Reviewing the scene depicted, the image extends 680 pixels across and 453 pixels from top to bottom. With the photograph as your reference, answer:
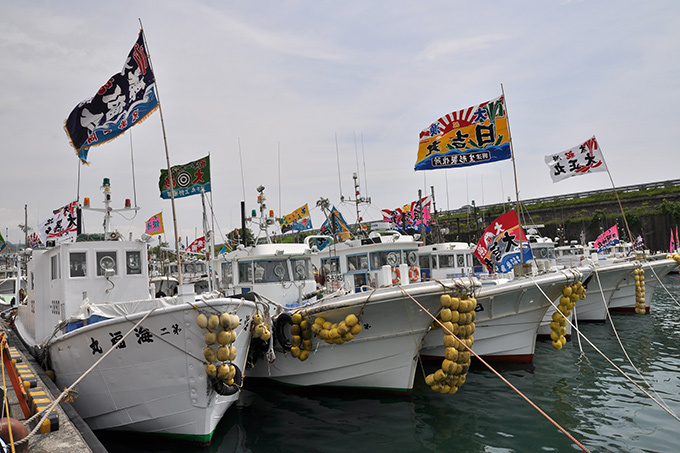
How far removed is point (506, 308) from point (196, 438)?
875 cm

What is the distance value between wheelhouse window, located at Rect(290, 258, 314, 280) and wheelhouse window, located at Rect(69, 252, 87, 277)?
5.65 meters

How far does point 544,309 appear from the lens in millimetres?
13516

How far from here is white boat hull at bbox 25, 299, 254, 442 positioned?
7.87 m

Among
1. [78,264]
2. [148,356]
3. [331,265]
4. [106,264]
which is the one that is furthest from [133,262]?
[331,265]

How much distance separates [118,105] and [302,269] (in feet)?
22.3

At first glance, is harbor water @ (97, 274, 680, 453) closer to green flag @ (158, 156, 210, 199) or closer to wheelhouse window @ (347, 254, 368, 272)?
wheelhouse window @ (347, 254, 368, 272)

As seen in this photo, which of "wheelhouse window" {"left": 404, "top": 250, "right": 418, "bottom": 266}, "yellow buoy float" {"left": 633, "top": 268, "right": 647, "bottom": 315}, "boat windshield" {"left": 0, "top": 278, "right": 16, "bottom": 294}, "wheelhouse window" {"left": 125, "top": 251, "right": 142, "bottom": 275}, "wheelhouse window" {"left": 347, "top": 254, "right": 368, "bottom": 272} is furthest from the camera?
"boat windshield" {"left": 0, "top": 278, "right": 16, "bottom": 294}

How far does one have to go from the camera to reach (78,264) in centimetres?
972

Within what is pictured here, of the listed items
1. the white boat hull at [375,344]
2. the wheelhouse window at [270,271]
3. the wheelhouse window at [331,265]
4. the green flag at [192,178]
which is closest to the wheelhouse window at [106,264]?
the green flag at [192,178]

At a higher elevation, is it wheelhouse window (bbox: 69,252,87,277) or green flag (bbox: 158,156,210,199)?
green flag (bbox: 158,156,210,199)

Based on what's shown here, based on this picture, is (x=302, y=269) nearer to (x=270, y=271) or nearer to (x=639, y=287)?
(x=270, y=271)

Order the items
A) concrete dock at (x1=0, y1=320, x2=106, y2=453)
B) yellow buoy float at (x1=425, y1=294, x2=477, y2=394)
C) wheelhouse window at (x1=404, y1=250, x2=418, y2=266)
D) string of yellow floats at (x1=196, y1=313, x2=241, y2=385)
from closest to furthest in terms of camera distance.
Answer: concrete dock at (x1=0, y1=320, x2=106, y2=453), string of yellow floats at (x1=196, y1=313, x2=241, y2=385), yellow buoy float at (x1=425, y1=294, x2=477, y2=394), wheelhouse window at (x1=404, y1=250, x2=418, y2=266)

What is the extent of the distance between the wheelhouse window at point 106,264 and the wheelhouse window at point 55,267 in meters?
0.83

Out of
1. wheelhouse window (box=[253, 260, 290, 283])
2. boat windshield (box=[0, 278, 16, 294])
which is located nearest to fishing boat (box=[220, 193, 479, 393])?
wheelhouse window (box=[253, 260, 290, 283])
